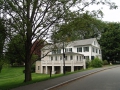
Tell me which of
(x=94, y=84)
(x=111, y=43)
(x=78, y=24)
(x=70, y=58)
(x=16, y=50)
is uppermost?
(x=111, y=43)

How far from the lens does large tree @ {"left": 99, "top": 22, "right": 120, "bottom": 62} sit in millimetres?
48925

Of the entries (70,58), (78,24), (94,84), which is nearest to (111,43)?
(70,58)

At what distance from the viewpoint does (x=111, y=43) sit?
161 ft

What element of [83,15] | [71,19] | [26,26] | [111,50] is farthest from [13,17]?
[111,50]

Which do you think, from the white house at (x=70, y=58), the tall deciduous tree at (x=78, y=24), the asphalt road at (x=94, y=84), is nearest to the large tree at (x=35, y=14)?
the tall deciduous tree at (x=78, y=24)

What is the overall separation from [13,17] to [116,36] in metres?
42.4

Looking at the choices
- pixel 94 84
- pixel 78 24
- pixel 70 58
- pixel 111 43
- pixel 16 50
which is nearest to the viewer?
pixel 94 84

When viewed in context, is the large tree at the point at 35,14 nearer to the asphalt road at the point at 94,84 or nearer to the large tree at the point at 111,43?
the asphalt road at the point at 94,84

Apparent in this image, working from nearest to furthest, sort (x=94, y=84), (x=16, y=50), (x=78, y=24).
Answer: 1. (x=94, y=84)
2. (x=78, y=24)
3. (x=16, y=50)

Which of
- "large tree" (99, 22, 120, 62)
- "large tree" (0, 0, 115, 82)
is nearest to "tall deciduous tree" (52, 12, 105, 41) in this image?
"large tree" (0, 0, 115, 82)

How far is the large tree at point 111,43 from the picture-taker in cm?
4892

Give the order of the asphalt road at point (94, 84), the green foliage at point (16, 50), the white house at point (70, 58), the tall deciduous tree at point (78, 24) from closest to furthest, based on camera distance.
Answer: the asphalt road at point (94, 84) < the tall deciduous tree at point (78, 24) < the green foliage at point (16, 50) < the white house at point (70, 58)

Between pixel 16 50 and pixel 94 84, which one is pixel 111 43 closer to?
pixel 16 50

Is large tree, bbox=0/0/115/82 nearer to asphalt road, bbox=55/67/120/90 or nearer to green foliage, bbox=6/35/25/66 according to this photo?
green foliage, bbox=6/35/25/66
